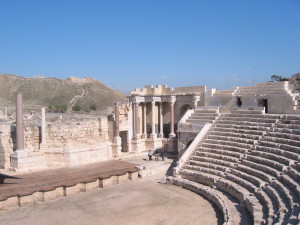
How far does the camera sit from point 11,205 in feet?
41.5

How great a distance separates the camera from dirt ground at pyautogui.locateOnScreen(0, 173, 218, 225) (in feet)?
36.6

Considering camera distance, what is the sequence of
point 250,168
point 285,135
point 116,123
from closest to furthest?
point 250,168, point 285,135, point 116,123

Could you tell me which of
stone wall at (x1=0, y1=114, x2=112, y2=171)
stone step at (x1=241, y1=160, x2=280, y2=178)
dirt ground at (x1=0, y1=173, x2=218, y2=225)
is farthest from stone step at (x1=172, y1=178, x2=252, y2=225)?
stone wall at (x1=0, y1=114, x2=112, y2=171)

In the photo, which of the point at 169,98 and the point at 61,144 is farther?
the point at 169,98

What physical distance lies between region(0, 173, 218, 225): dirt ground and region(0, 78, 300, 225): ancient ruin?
86cm

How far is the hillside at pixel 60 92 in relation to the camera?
6328 centimetres

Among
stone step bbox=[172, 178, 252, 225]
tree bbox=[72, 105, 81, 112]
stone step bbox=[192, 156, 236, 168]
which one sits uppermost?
tree bbox=[72, 105, 81, 112]

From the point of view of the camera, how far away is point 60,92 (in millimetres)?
69312

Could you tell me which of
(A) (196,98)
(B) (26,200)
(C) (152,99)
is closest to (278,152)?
(A) (196,98)

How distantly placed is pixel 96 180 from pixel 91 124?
22.7 feet

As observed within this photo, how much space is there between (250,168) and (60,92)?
60706mm

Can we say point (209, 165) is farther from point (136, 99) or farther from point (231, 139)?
point (136, 99)

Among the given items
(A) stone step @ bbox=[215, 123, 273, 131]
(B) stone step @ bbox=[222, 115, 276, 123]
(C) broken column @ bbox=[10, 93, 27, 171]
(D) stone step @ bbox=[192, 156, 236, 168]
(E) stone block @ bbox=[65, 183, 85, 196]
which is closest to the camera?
(E) stone block @ bbox=[65, 183, 85, 196]

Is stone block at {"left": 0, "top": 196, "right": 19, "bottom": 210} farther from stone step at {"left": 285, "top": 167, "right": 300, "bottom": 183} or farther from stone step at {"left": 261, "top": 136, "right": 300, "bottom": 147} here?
stone step at {"left": 261, "top": 136, "right": 300, "bottom": 147}
